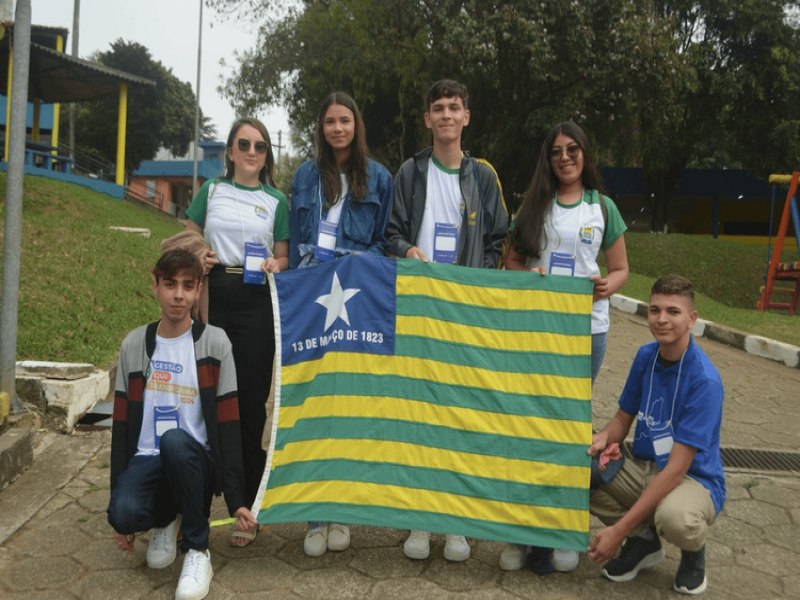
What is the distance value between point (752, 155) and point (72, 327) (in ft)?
70.9

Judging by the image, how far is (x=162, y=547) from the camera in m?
3.14

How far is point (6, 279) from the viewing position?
4203 mm

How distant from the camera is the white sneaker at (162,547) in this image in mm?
3111

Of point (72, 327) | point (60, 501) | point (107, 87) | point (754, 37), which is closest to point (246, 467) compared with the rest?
point (60, 501)

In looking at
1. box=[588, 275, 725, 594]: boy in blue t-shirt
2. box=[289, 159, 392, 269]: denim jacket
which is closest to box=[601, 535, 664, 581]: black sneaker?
box=[588, 275, 725, 594]: boy in blue t-shirt

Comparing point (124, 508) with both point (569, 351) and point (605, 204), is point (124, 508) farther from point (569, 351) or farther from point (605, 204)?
point (605, 204)

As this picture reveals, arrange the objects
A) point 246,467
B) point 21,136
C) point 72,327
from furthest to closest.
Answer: point 72,327 < point 21,136 < point 246,467

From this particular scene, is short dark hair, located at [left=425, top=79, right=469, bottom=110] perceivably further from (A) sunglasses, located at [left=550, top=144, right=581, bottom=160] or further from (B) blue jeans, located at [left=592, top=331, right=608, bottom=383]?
(B) blue jeans, located at [left=592, top=331, right=608, bottom=383]

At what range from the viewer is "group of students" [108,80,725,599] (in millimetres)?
3014

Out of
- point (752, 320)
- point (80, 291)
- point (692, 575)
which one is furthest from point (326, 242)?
point (752, 320)

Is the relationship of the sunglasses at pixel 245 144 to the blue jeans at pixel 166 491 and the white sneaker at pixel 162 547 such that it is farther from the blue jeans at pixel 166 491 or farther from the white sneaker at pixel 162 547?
the white sneaker at pixel 162 547

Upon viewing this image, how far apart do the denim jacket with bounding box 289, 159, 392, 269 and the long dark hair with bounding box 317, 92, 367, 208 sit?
35 millimetres

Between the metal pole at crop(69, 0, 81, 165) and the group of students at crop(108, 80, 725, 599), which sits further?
the metal pole at crop(69, 0, 81, 165)

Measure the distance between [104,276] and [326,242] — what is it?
5482 mm
